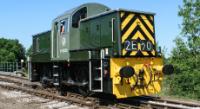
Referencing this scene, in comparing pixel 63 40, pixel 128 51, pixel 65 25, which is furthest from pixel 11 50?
pixel 128 51

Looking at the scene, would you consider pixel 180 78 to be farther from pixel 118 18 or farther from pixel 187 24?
pixel 118 18

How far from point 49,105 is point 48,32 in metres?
5.34

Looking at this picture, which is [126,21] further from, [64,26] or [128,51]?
[64,26]

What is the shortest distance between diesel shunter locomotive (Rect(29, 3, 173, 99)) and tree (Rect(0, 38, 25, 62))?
64.4m

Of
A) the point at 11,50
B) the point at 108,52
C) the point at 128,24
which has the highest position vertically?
the point at 11,50

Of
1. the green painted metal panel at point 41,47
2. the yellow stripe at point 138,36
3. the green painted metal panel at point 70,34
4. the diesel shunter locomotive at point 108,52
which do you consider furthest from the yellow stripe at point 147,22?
the green painted metal panel at point 41,47

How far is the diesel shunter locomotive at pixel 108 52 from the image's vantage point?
12031 millimetres

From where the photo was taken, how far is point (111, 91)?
38.8ft

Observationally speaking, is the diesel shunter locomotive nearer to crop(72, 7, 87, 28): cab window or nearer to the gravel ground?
crop(72, 7, 87, 28): cab window

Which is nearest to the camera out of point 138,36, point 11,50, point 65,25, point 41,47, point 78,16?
point 138,36

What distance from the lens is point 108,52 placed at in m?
12.5

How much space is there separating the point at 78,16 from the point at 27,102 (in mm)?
3732

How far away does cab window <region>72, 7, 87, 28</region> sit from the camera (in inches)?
570

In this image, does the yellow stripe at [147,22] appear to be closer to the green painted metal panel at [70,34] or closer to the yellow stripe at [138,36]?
the yellow stripe at [138,36]
